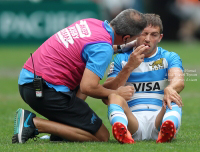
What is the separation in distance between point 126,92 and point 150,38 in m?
0.80

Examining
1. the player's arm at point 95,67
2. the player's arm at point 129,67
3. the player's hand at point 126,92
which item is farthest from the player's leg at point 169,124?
the player's arm at point 95,67

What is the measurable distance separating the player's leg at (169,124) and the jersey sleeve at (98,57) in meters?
0.81

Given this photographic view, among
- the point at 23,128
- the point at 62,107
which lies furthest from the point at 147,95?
the point at 23,128

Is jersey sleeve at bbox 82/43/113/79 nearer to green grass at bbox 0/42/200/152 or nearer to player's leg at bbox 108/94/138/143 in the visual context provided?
player's leg at bbox 108/94/138/143

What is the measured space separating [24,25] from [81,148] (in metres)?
16.2

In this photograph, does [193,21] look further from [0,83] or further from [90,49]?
[90,49]

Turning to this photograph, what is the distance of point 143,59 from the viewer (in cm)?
553

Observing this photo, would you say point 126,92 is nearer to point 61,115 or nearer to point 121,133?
point 121,133

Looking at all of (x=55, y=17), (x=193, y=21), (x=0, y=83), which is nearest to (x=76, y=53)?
(x=0, y=83)

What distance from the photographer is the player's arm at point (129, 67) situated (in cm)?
538

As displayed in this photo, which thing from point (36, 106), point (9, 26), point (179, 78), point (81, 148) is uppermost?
point (9, 26)

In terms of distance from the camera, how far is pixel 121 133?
190 inches

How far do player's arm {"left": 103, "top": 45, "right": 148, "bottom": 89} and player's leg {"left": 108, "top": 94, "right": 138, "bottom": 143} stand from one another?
30 cm

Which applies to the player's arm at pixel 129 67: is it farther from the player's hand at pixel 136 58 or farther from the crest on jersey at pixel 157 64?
the crest on jersey at pixel 157 64
